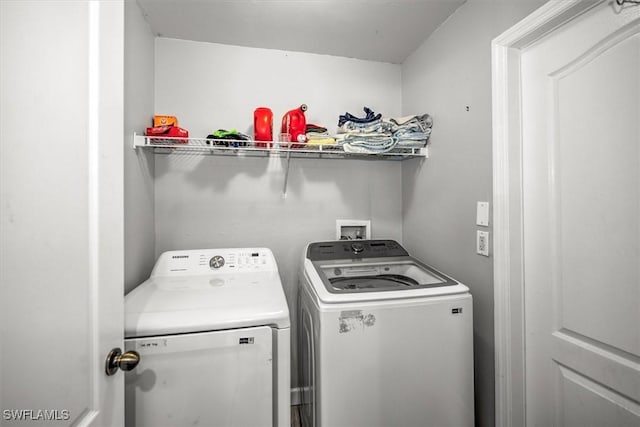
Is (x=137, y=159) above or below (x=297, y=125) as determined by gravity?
below

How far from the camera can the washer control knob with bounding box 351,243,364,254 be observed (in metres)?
1.68

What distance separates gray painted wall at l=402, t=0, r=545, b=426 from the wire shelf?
26 centimetres

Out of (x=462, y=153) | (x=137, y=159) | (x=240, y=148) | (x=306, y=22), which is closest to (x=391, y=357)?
(x=462, y=153)

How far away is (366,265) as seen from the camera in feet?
5.32

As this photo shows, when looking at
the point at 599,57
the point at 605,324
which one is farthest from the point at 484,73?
the point at 605,324

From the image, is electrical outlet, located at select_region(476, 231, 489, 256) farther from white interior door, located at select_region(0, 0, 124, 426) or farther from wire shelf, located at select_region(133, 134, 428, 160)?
white interior door, located at select_region(0, 0, 124, 426)

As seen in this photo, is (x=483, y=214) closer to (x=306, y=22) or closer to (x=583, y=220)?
(x=583, y=220)

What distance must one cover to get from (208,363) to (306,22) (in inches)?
72.9

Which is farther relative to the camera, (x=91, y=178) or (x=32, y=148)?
(x=91, y=178)

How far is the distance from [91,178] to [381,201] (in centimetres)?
176

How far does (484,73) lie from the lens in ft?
4.19

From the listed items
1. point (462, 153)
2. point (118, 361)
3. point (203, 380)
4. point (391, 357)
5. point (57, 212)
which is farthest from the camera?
point (462, 153)

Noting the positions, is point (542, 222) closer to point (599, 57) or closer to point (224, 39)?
point (599, 57)

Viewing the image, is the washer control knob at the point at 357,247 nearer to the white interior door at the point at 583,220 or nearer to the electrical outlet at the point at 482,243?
the electrical outlet at the point at 482,243
